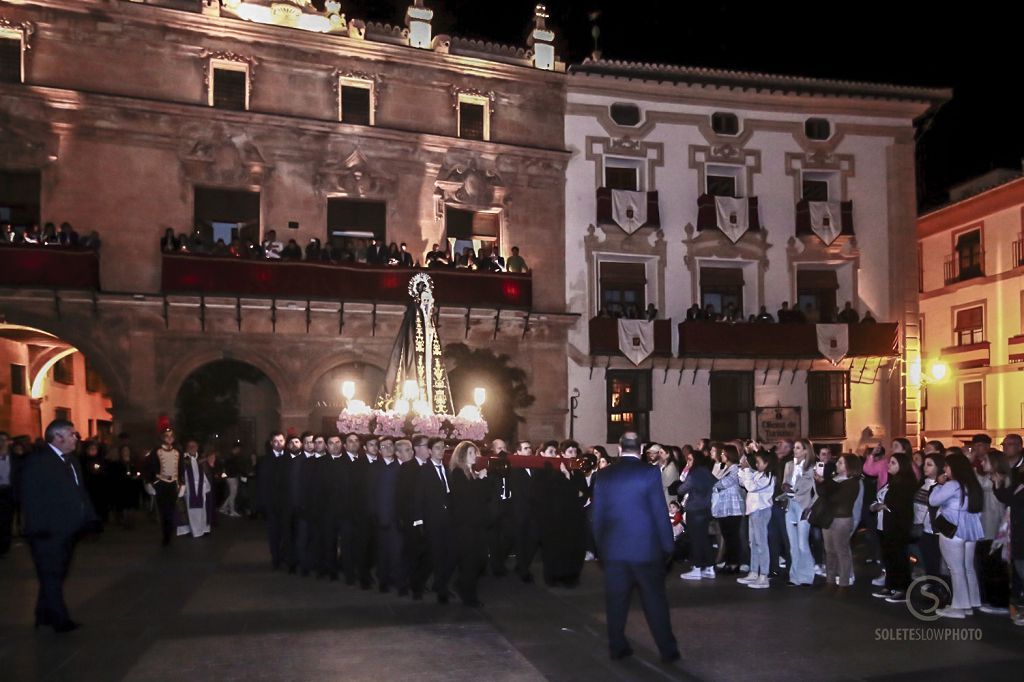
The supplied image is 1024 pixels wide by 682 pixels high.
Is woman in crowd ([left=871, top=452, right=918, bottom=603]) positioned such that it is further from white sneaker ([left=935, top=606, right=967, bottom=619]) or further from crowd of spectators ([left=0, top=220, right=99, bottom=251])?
crowd of spectators ([left=0, top=220, right=99, bottom=251])

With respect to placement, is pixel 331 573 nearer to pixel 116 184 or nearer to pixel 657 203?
pixel 116 184

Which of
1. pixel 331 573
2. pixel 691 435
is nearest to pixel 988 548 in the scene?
pixel 331 573

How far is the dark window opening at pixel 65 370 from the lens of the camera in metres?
30.4

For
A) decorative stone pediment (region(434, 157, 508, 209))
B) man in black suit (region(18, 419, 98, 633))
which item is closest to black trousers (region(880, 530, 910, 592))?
man in black suit (region(18, 419, 98, 633))

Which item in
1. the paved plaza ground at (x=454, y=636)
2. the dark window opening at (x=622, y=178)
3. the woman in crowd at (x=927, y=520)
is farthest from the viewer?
the dark window opening at (x=622, y=178)

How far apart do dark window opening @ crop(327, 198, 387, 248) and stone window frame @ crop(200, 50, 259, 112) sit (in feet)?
11.4

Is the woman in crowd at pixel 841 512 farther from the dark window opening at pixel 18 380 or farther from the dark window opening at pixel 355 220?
the dark window opening at pixel 18 380

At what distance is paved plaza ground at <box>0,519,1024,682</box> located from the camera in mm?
8016

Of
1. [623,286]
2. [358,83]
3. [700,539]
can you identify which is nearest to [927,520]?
[700,539]

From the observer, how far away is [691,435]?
2855cm

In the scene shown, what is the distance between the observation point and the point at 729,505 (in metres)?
13.2

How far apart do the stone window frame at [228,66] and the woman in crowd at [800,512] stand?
17.9 m

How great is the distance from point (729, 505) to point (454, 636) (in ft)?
17.5

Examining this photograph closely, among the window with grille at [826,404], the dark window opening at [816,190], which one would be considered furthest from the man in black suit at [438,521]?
the dark window opening at [816,190]
